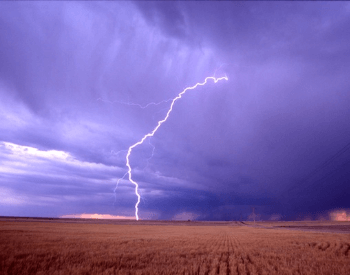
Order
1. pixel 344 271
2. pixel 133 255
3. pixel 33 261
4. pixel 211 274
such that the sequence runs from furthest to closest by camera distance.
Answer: pixel 133 255, pixel 33 261, pixel 344 271, pixel 211 274

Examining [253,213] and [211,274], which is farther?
[253,213]

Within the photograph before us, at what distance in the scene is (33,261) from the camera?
10.7 meters

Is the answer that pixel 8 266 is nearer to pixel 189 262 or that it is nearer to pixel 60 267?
pixel 60 267

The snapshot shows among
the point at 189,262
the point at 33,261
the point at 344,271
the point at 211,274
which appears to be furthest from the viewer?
the point at 189,262

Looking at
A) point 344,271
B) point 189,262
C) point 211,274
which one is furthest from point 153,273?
point 344,271

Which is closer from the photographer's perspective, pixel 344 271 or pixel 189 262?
pixel 344 271

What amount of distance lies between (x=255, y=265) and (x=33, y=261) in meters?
8.92

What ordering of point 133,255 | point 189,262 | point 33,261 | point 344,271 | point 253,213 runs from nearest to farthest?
1. point 344,271
2. point 33,261
3. point 189,262
4. point 133,255
5. point 253,213

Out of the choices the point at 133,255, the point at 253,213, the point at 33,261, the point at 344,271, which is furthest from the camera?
the point at 253,213

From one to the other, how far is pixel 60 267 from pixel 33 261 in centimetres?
173

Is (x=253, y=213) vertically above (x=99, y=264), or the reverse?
(x=253, y=213)

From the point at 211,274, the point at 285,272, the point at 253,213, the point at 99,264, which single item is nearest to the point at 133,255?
the point at 99,264

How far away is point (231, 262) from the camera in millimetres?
11508

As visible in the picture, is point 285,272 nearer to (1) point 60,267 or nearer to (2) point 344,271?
(2) point 344,271
